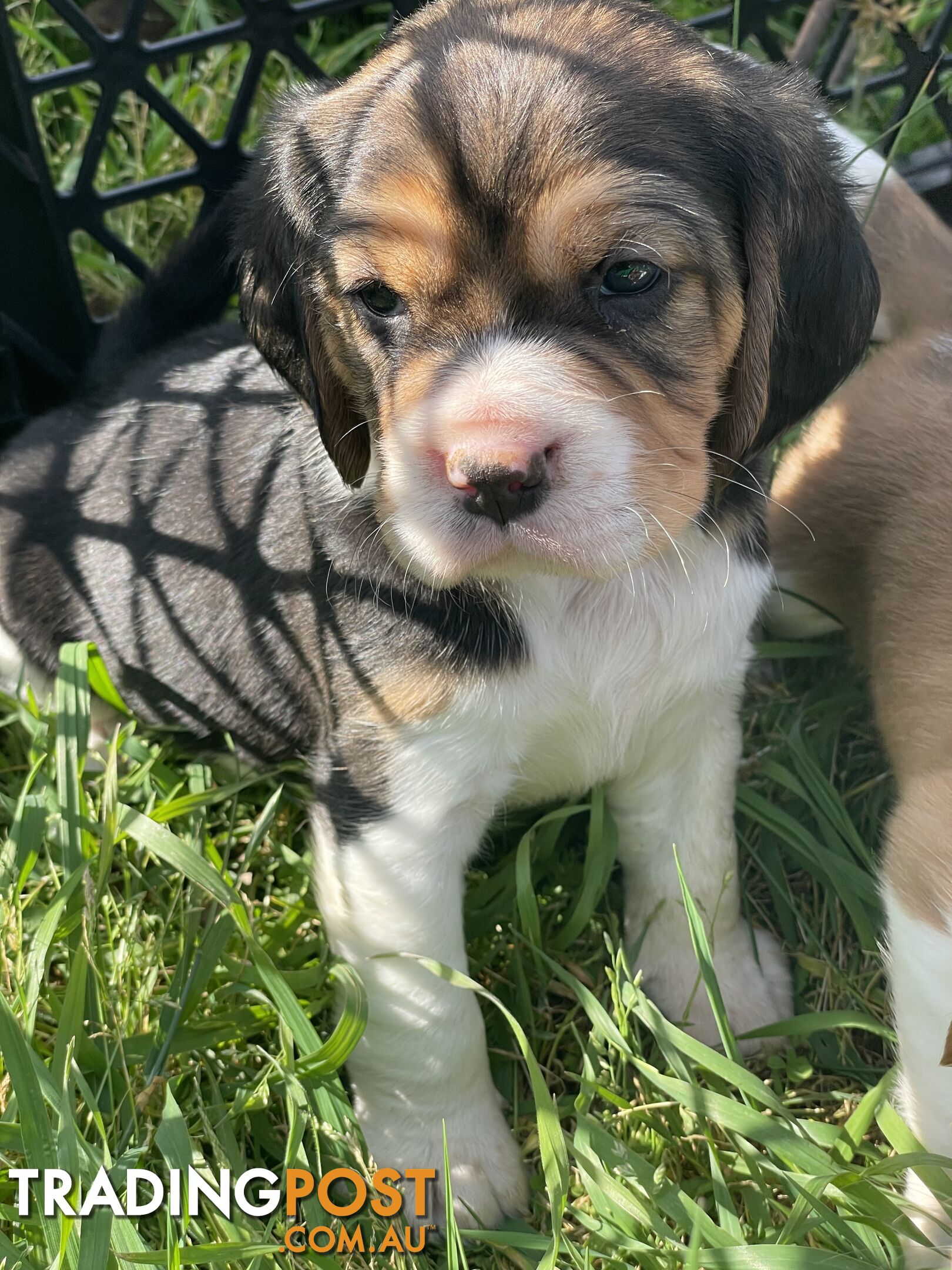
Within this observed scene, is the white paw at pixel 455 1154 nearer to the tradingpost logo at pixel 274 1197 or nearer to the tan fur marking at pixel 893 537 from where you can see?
the tradingpost logo at pixel 274 1197

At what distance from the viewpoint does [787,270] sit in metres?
2.09

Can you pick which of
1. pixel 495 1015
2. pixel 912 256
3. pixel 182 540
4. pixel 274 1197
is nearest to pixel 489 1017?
pixel 495 1015

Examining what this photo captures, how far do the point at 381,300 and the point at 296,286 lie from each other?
252 millimetres

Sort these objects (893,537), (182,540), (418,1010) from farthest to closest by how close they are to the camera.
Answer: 1. (893,537)
2. (182,540)
3. (418,1010)

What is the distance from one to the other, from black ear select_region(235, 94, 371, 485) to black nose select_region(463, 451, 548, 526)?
1.57 feet

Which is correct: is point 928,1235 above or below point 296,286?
below

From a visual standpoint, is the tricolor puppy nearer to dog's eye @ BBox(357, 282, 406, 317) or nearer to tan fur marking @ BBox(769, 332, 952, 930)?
dog's eye @ BBox(357, 282, 406, 317)

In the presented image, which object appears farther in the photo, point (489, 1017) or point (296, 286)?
point (489, 1017)

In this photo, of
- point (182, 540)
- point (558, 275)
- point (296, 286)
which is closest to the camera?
point (558, 275)

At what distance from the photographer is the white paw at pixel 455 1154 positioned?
2572 millimetres

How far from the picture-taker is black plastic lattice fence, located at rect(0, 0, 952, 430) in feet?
10.7

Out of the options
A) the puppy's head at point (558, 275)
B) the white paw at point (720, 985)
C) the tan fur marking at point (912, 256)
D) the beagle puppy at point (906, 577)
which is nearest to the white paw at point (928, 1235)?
the beagle puppy at point (906, 577)

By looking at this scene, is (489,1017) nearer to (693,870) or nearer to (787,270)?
(693,870)

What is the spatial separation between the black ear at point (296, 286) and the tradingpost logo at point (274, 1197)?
1297mm
